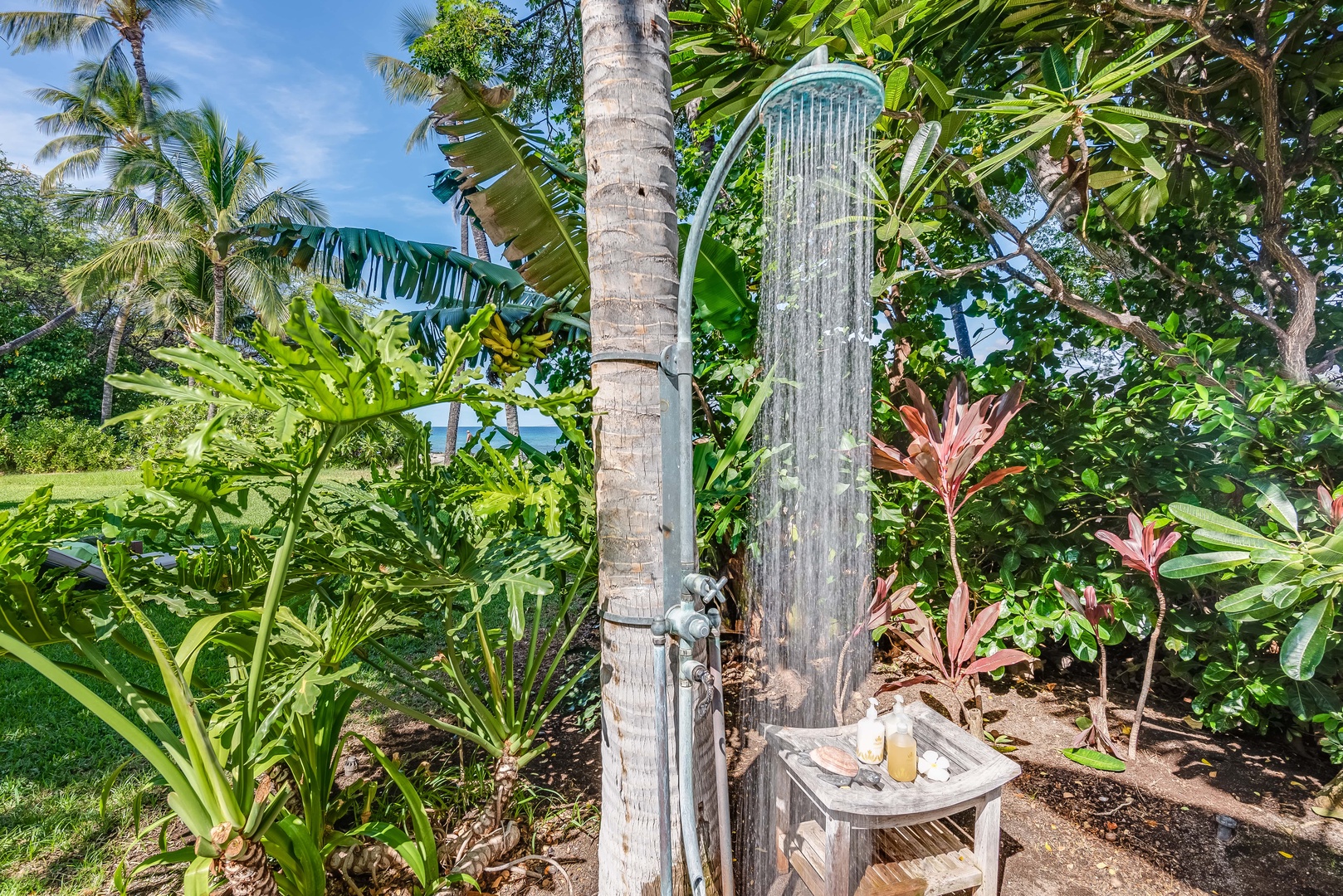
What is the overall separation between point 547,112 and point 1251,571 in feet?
19.9

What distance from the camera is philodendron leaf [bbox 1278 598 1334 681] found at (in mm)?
1398

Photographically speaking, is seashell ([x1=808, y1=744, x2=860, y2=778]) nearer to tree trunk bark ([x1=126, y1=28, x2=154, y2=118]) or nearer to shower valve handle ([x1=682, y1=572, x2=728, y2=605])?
shower valve handle ([x1=682, y1=572, x2=728, y2=605])

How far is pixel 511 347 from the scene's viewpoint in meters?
3.30

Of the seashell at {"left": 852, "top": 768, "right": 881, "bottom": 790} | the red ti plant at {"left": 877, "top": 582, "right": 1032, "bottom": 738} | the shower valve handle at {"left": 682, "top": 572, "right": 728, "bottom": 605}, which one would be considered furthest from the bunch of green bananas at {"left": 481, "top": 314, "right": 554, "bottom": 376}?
the seashell at {"left": 852, "top": 768, "right": 881, "bottom": 790}

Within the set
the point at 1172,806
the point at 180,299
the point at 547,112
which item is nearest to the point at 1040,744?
the point at 1172,806

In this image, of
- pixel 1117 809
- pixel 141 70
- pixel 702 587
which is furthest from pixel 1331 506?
pixel 141 70

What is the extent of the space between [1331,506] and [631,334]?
82.1 inches

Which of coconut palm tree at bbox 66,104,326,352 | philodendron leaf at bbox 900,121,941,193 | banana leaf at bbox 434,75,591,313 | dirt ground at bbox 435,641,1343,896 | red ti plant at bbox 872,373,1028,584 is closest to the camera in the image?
philodendron leaf at bbox 900,121,941,193

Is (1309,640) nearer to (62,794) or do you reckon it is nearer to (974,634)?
(974,634)

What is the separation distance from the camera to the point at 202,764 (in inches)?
50.6

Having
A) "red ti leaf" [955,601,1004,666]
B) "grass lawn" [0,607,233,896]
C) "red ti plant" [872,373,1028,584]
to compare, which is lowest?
"grass lawn" [0,607,233,896]

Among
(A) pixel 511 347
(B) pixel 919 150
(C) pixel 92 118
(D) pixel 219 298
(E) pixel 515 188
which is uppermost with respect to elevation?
(C) pixel 92 118

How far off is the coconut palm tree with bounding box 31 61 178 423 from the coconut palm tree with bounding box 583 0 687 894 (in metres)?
16.0

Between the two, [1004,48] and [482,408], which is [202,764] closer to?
[482,408]
